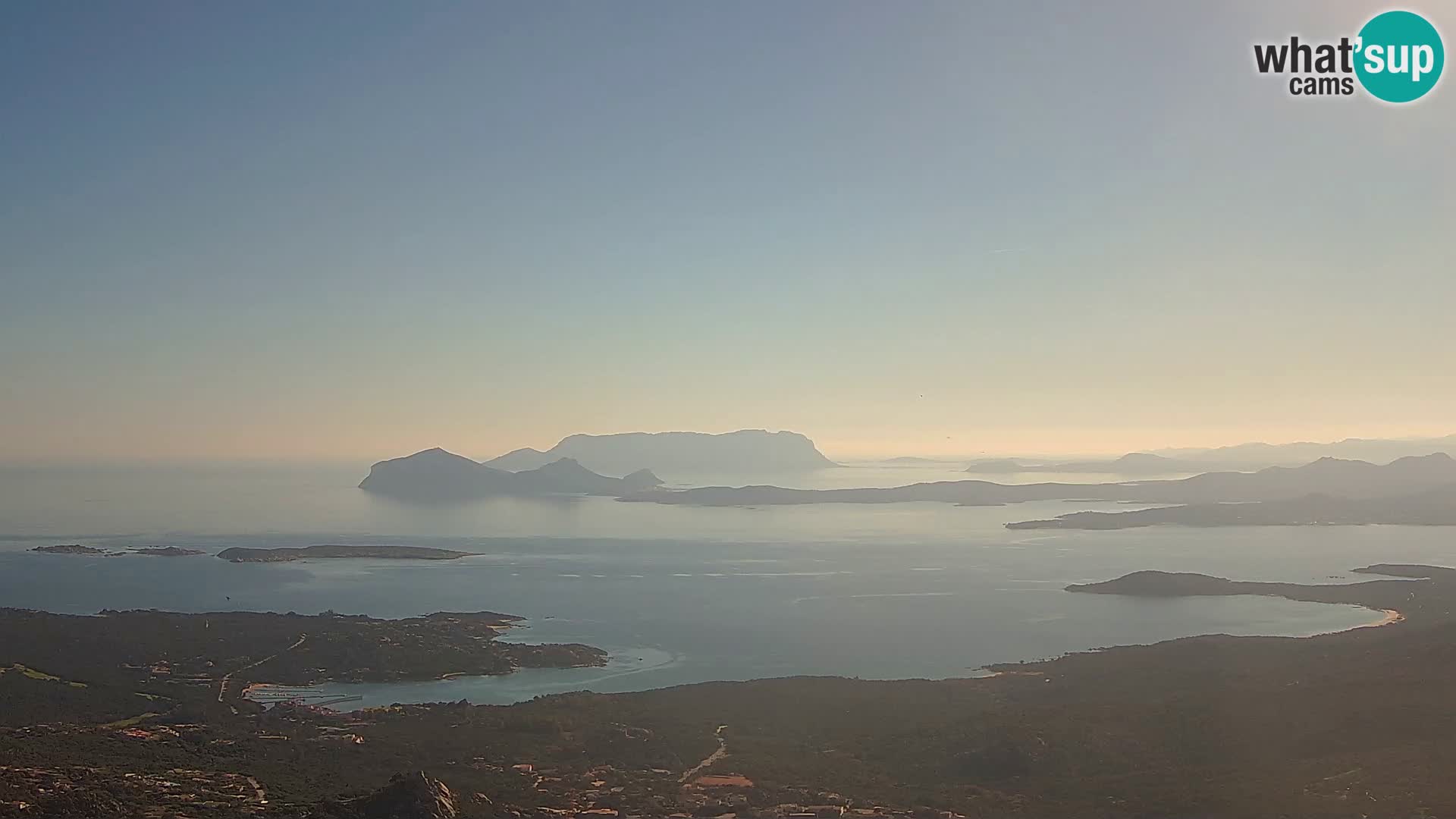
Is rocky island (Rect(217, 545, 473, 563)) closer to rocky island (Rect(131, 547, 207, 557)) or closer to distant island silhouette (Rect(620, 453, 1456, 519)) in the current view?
rocky island (Rect(131, 547, 207, 557))

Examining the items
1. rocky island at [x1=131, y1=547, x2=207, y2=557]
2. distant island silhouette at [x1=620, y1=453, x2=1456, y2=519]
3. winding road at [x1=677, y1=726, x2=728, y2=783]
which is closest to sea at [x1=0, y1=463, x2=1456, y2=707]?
rocky island at [x1=131, y1=547, x2=207, y2=557]

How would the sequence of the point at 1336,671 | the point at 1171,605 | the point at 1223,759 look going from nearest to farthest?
the point at 1223,759
the point at 1336,671
the point at 1171,605

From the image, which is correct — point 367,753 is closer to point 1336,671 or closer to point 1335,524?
point 1336,671

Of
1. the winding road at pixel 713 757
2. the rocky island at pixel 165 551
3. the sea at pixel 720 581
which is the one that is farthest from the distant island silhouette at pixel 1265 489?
the winding road at pixel 713 757

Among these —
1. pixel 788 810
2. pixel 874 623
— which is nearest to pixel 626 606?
pixel 874 623

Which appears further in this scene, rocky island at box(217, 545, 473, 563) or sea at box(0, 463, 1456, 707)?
rocky island at box(217, 545, 473, 563)

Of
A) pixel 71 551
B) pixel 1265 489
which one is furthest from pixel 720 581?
pixel 1265 489

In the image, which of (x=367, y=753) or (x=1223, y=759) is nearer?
(x=1223, y=759)
